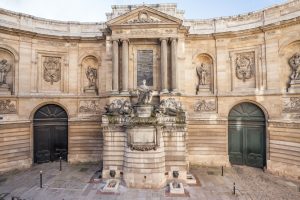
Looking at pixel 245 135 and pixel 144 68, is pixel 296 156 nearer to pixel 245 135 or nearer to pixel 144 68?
pixel 245 135

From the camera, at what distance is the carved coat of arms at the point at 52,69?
712 inches

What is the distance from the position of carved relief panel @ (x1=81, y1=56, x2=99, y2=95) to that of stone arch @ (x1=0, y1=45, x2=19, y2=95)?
5223 mm

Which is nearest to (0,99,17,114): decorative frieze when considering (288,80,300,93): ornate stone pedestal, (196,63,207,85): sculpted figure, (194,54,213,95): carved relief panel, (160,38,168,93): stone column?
(160,38,168,93): stone column

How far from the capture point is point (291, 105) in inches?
584

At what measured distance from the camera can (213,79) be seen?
18.3m

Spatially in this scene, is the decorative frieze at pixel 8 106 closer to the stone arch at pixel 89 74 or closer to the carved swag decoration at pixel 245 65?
the stone arch at pixel 89 74

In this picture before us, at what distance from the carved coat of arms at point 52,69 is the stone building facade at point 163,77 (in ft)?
0.27

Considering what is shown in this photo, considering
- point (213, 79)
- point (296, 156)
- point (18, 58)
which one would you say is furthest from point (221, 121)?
point (18, 58)

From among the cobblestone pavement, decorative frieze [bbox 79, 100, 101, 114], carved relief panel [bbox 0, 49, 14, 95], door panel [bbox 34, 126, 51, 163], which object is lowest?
the cobblestone pavement

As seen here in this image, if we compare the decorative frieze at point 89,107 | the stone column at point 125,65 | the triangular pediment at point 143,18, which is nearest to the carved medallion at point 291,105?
the triangular pediment at point 143,18

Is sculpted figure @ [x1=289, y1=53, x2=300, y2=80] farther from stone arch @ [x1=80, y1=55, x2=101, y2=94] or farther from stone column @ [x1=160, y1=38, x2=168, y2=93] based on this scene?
stone arch @ [x1=80, y1=55, x2=101, y2=94]

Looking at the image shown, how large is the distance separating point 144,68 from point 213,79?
6.27 m

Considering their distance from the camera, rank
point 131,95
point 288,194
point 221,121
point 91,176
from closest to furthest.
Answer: point 288,194, point 91,176, point 131,95, point 221,121

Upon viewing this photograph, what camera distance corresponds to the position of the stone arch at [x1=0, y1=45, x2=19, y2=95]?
16192 mm
